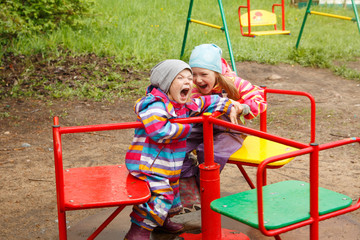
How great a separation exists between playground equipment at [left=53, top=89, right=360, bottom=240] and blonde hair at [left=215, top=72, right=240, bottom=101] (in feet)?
1.82

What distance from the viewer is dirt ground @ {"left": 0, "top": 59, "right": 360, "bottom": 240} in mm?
3604

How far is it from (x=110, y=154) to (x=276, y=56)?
4.47 metres

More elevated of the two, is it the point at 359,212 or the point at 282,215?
the point at 282,215

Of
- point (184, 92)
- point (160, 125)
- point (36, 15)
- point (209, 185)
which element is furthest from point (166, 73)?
point (36, 15)

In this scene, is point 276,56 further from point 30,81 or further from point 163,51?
point 30,81

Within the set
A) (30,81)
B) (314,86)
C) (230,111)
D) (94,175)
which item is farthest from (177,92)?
(314,86)

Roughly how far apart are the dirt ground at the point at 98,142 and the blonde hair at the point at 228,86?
1005 mm

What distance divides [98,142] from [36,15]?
3.35 metres

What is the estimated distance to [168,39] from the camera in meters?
8.34

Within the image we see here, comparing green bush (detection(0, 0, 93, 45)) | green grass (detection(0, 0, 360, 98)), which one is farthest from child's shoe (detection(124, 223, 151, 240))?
green bush (detection(0, 0, 93, 45))

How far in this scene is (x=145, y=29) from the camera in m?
8.63

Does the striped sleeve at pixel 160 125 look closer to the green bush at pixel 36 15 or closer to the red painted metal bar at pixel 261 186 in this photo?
the red painted metal bar at pixel 261 186

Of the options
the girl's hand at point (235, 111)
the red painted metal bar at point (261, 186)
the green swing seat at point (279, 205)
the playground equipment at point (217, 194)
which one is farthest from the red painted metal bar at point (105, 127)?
the red painted metal bar at point (261, 186)

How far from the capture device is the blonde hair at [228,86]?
9.99 ft
